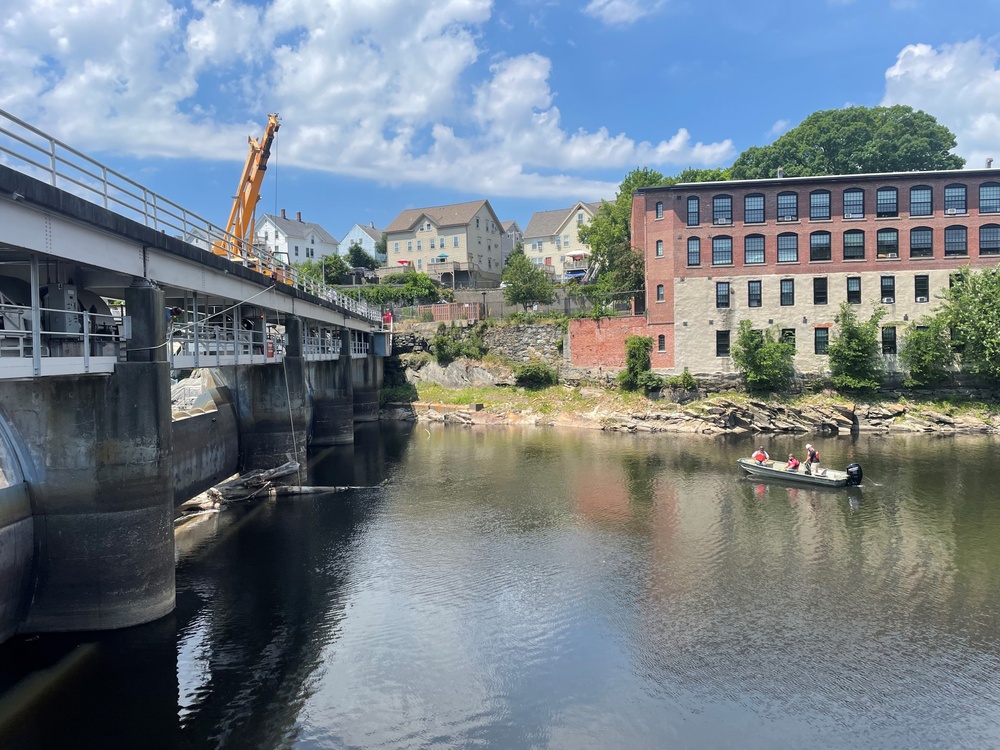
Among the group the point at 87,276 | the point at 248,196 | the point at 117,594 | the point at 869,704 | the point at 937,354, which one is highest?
the point at 248,196

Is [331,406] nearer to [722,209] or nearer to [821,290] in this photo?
[722,209]

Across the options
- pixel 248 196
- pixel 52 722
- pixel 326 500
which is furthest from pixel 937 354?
pixel 52 722

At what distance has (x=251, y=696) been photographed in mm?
13320

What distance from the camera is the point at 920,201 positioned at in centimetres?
4688

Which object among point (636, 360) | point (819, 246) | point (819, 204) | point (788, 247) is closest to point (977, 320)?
point (819, 246)

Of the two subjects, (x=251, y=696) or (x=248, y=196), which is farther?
(x=248, y=196)

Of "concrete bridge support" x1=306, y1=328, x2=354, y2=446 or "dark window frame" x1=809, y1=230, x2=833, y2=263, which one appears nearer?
"concrete bridge support" x1=306, y1=328, x2=354, y2=446

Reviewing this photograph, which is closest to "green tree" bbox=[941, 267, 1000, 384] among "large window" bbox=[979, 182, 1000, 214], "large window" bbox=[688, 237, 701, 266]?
"large window" bbox=[979, 182, 1000, 214]

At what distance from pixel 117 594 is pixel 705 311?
4336cm

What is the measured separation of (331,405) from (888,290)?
40988mm

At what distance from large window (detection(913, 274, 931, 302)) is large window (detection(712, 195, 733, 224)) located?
45.1 feet

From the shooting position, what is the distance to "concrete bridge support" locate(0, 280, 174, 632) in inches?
597

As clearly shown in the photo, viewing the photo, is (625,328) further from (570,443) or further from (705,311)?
(570,443)

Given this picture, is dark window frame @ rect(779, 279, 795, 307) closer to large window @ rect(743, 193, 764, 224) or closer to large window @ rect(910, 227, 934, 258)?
large window @ rect(743, 193, 764, 224)
